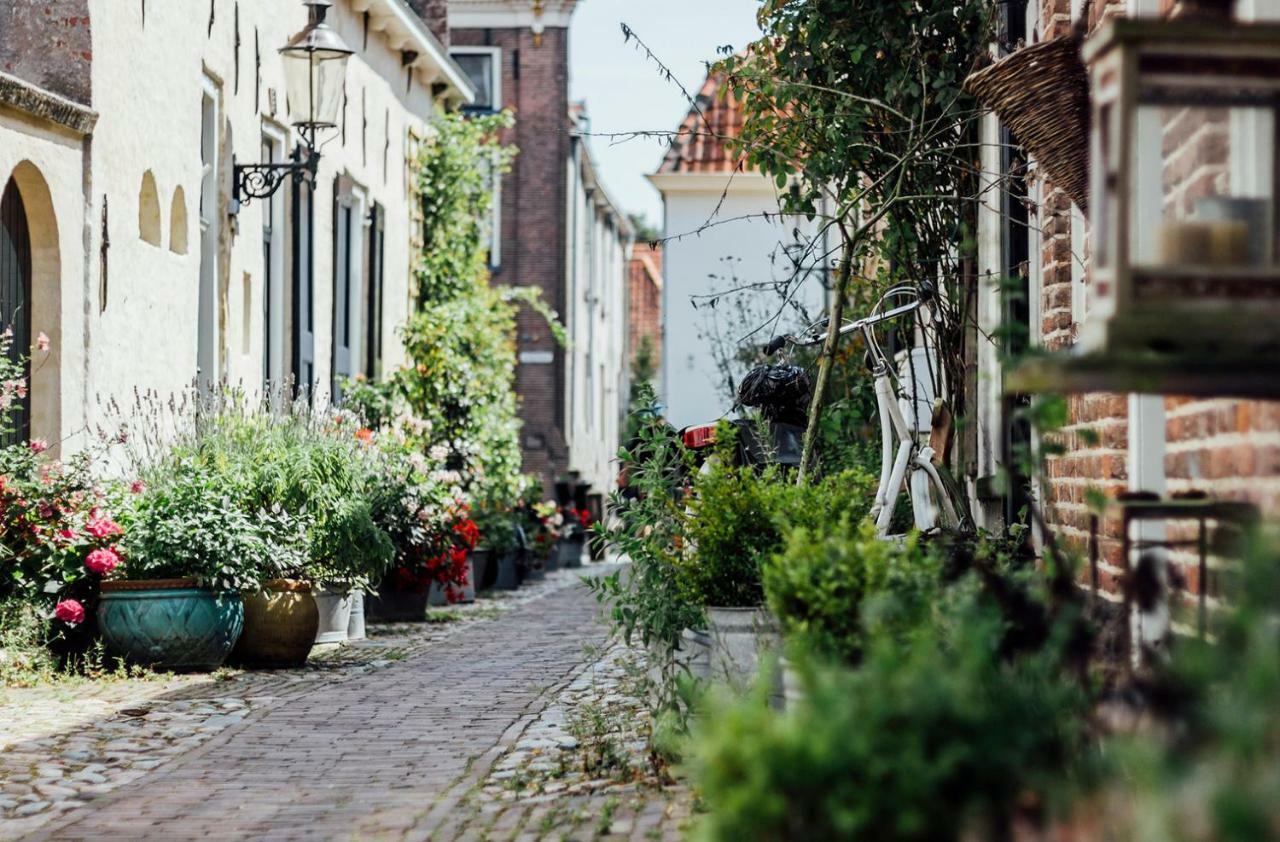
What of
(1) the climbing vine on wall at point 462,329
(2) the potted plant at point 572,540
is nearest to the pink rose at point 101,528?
(1) the climbing vine on wall at point 462,329

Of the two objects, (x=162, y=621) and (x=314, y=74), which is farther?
(x=314, y=74)

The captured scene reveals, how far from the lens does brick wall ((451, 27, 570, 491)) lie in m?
27.6

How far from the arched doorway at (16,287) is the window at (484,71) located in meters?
18.5

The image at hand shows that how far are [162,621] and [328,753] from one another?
104 inches

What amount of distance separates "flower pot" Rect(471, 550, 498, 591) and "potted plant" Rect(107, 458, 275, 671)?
7.32 m

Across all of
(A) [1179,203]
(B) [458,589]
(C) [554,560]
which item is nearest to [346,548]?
(B) [458,589]

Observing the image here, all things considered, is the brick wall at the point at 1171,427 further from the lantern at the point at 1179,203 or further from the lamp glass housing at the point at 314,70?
the lamp glass housing at the point at 314,70

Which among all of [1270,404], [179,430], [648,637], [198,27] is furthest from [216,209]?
[1270,404]

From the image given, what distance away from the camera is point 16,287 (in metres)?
9.53

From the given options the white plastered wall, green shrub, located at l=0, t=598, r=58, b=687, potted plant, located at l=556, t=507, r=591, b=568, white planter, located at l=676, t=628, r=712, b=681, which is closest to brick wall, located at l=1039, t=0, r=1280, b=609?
white planter, located at l=676, t=628, r=712, b=681

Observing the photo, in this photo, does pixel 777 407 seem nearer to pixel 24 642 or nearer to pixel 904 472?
pixel 904 472

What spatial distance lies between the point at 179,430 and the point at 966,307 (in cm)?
507

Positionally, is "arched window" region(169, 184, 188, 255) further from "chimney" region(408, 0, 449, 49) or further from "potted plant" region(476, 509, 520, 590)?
"chimney" region(408, 0, 449, 49)

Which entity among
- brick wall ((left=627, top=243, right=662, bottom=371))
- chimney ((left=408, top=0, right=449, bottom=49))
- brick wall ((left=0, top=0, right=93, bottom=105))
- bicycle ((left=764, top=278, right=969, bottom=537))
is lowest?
bicycle ((left=764, top=278, right=969, bottom=537))
